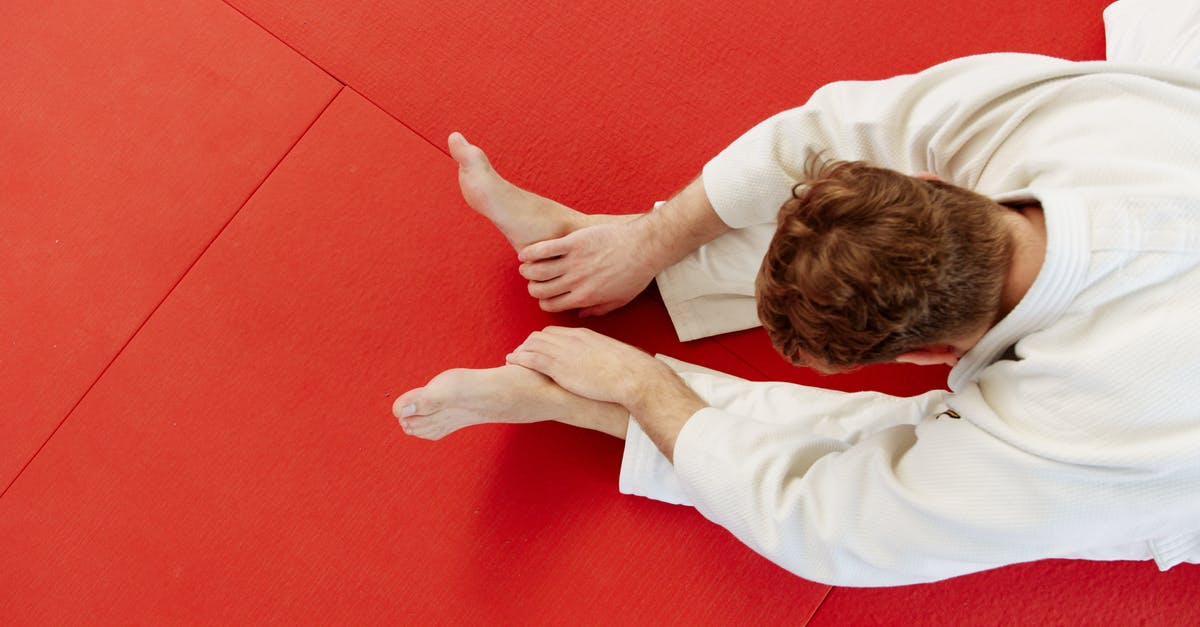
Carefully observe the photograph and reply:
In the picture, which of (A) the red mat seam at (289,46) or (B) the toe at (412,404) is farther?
(A) the red mat seam at (289,46)

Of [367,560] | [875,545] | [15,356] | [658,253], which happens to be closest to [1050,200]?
[875,545]

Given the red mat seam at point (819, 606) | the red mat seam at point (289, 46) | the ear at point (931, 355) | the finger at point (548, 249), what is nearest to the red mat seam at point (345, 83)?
the red mat seam at point (289, 46)

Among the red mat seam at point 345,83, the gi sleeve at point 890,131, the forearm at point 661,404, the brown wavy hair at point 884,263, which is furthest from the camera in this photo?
the red mat seam at point 345,83

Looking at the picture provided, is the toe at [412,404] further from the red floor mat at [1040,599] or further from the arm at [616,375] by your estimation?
the red floor mat at [1040,599]

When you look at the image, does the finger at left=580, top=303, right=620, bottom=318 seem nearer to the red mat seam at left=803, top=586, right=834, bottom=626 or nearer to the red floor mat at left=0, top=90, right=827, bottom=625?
the red floor mat at left=0, top=90, right=827, bottom=625

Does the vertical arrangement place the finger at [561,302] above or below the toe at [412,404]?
above

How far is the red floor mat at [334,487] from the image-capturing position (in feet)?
3.85

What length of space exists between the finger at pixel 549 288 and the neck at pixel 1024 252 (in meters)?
0.62

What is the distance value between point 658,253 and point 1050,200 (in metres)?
0.53

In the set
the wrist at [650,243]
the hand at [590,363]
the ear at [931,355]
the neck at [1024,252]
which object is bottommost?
the hand at [590,363]

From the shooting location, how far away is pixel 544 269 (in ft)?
3.89

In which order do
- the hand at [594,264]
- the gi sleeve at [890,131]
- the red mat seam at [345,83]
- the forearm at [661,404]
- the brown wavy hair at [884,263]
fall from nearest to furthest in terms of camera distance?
the brown wavy hair at [884,263]
the gi sleeve at [890,131]
the forearm at [661,404]
the hand at [594,264]
the red mat seam at [345,83]

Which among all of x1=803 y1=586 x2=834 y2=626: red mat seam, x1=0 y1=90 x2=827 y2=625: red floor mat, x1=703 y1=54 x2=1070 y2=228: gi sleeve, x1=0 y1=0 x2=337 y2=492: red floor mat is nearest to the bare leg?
x1=0 y1=90 x2=827 y2=625: red floor mat

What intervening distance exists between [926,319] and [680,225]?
1.53ft
